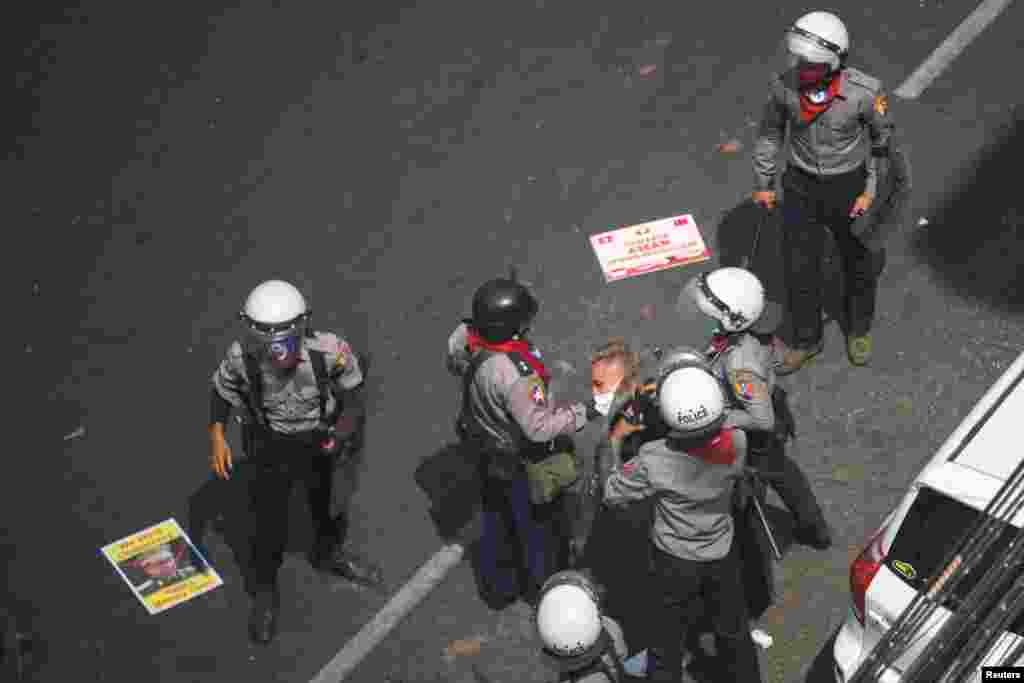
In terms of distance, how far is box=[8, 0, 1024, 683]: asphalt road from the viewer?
A: 8.70m

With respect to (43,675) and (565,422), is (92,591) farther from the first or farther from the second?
(565,422)

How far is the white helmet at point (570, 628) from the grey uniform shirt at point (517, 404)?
3.65 ft

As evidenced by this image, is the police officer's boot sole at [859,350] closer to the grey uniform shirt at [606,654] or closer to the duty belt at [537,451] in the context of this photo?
the duty belt at [537,451]

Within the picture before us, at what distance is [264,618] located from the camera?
8.54m

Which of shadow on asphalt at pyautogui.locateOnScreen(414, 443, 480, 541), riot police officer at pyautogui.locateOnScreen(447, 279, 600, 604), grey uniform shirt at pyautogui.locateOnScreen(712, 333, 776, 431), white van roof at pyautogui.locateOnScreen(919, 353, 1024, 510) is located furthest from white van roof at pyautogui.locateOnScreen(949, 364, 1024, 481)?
shadow on asphalt at pyautogui.locateOnScreen(414, 443, 480, 541)

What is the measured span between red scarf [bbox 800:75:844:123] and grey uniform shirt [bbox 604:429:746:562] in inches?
91.1

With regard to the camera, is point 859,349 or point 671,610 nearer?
point 671,610

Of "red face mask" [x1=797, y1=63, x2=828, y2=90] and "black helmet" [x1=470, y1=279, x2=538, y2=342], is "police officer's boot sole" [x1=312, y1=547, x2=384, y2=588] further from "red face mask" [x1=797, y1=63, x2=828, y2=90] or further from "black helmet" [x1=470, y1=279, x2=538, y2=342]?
"red face mask" [x1=797, y1=63, x2=828, y2=90]

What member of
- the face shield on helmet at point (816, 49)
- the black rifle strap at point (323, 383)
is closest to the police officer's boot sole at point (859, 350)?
the face shield on helmet at point (816, 49)

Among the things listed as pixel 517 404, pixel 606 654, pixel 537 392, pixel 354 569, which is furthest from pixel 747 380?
pixel 354 569

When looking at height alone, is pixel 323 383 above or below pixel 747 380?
below

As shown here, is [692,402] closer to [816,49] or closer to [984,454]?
[984,454]

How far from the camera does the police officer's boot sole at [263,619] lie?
28.0ft

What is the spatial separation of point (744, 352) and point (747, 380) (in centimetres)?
18
